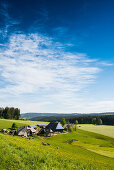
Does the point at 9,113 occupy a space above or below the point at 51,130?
above

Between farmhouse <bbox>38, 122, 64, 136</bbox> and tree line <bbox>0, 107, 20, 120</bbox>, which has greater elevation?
tree line <bbox>0, 107, 20, 120</bbox>

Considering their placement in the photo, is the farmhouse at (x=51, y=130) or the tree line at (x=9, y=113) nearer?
the farmhouse at (x=51, y=130)

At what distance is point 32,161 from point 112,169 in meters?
15.5

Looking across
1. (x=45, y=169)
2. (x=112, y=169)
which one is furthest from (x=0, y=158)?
(x=112, y=169)

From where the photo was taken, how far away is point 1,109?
182 meters

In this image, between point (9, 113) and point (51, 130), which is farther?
point (9, 113)

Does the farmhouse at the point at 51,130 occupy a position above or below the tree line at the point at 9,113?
below

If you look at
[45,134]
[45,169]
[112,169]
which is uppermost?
[45,169]

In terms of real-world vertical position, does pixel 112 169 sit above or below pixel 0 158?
below

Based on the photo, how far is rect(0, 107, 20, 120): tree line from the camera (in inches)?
6781

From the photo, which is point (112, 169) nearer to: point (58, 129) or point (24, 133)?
point (24, 133)

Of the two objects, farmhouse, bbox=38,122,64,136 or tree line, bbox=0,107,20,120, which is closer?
farmhouse, bbox=38,122,64,136

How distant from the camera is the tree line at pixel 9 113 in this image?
172250 mm

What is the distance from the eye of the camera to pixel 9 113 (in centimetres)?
17375
